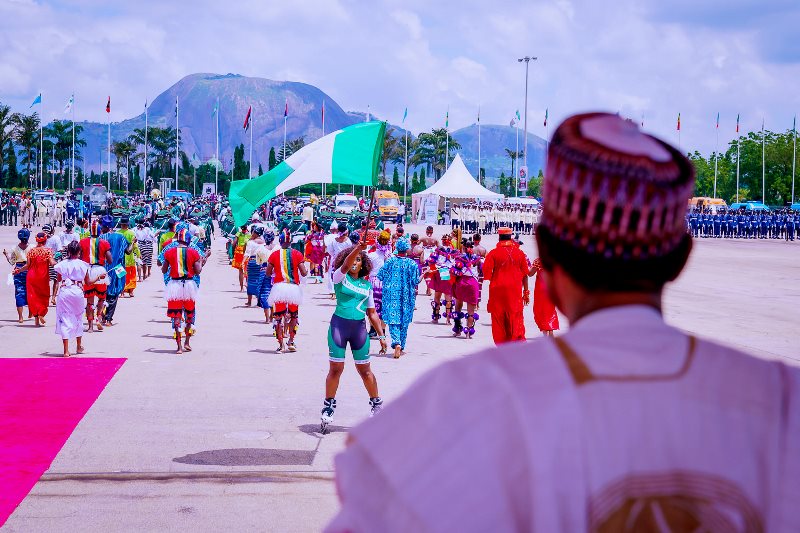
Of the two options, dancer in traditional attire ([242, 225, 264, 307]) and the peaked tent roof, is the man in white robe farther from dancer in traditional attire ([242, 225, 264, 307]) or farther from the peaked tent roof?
the peaked tent roof

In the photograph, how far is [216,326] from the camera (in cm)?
1825

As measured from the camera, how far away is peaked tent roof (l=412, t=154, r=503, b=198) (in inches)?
2174

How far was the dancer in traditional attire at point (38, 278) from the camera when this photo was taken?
17.9 metres

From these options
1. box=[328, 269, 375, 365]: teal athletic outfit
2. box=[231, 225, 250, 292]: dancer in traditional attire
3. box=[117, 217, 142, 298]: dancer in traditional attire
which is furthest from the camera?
box=[231, 225, 250, 292]: dancer in traditional attire

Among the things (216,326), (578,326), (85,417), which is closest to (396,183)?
(216,326)

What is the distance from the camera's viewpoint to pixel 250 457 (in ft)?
28.3

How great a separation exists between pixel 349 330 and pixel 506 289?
3869 millimetres

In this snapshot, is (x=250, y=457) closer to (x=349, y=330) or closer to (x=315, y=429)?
(x=315, y=429)

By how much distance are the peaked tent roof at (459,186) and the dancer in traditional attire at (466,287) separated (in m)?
36.9

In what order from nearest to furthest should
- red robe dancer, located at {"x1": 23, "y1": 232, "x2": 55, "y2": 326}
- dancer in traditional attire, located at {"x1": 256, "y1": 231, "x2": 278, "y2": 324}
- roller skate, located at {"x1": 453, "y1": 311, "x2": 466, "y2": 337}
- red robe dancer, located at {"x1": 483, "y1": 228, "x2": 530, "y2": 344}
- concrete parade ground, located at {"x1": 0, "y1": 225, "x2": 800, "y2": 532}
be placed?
concrete parade ground, located at {"x1": 0, "y1": 225, "x2": 800, "y2": 532} < red robe dancer, located at {"x1": 483, "y1": 228, "x2": 530, "y2": 344} < roller skate, located at {"x1": 453, "y1": 311, "x2": 466, "y2": 337} < red robe dancer, located at {"x1": 23, "y1": 232, "x2": 55, "y2": 326} < dancer in traditional attire, located at {"x1": 256, "y1": 231, "x2": 278, "y2": 324}

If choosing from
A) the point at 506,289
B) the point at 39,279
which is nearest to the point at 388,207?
the point at 39,279

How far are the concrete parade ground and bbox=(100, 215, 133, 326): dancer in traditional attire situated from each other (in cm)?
37

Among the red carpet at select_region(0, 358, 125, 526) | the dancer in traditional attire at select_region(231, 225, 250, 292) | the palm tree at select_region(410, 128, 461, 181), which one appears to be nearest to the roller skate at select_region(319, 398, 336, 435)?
the red carpet at select_region(0, 358, 125, 526)

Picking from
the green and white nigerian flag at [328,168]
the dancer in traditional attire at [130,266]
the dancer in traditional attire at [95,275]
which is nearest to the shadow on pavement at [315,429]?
the green and white nigerian flag at [328,168]
